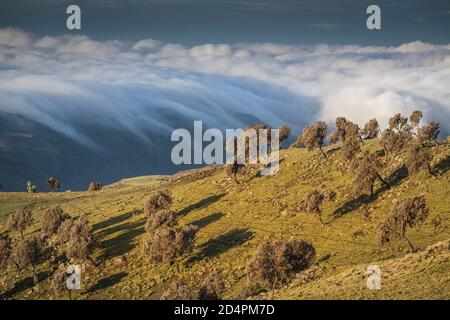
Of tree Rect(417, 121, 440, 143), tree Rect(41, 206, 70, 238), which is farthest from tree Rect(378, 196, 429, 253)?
tree Rect(41, 206, 70, 238)

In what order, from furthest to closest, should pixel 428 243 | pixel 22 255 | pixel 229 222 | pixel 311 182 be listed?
1. pixel 311 182
2. pixel 229 222
3. pixel 22 255
4. pixel 428 243

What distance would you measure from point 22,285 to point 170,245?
2934cm

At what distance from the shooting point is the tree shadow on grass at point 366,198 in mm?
105375

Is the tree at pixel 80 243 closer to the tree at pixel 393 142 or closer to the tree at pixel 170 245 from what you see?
the tree at pixel 170 245

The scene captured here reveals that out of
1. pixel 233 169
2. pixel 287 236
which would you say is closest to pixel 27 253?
pixel 287 236

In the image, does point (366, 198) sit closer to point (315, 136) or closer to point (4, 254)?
point (315, 136)

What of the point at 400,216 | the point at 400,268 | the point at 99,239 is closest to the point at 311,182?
the point at 400,216

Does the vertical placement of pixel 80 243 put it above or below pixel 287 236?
below

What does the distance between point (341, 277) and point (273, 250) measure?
513 inches

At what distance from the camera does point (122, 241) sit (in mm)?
112875

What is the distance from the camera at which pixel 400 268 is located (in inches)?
2623
